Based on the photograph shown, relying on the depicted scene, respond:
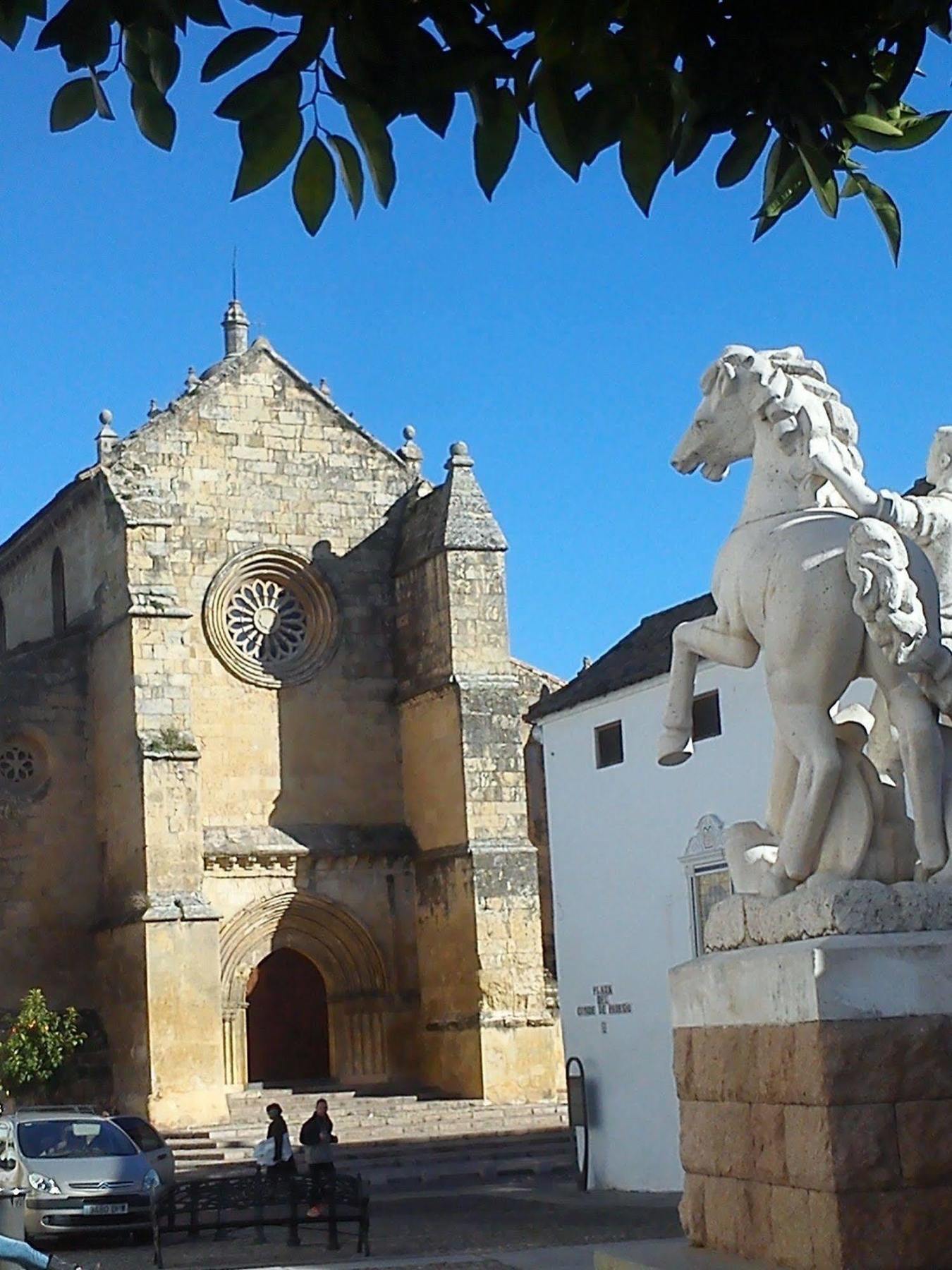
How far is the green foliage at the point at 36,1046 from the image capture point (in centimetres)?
3047

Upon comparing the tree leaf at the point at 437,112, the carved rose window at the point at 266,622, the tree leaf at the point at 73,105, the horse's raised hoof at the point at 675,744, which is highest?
the carved rose window at the point at 266,622

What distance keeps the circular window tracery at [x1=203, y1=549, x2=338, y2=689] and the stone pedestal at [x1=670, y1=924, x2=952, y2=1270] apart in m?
28.0

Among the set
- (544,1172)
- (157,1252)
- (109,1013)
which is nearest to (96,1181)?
(157,1252)

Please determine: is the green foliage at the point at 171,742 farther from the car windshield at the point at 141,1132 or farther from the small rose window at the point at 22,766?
the car windshield at the point at 141,1132

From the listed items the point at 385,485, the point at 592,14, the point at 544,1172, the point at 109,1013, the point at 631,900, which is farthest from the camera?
the point at 385,485

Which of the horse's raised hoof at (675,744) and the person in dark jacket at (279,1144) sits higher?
the horse's raised hoof at (675,744)

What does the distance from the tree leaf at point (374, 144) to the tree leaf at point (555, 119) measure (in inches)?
13.1

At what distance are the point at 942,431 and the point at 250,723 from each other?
27369 mm

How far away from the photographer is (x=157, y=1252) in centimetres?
1638

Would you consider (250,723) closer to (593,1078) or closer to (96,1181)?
(593,1078)

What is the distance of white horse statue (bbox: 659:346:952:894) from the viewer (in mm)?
6695

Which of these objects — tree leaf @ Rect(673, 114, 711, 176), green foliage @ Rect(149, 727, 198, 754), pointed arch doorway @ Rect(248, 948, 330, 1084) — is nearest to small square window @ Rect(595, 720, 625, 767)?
green foliage @ Rect(149, 727, 198, 754)

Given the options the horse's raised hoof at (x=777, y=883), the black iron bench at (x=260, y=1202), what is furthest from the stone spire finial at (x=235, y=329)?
the horse's raised hoof at (x=777, y=883)

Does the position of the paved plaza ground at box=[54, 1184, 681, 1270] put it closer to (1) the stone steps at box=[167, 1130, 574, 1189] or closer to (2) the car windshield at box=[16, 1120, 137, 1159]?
(2) the car windshield at box=[16, 1120, 137, 1159]
